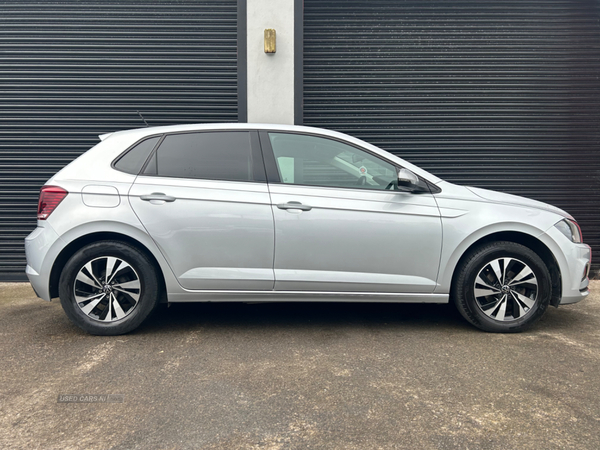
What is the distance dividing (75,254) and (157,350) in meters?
1.02

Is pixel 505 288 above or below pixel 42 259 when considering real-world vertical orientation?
below

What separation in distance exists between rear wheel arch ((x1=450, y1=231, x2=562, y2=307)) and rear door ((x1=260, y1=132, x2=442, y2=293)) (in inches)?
11.0

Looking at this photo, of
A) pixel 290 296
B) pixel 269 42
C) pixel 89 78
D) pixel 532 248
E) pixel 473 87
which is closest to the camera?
pixel 290 296

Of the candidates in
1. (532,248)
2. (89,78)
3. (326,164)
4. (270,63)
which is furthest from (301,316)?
(89,78)

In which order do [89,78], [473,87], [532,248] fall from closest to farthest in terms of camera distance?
[532,248], [89,78], [473,87]

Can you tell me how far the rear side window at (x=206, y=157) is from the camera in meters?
3.88

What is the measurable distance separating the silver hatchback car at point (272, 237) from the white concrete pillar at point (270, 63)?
8.50 ft

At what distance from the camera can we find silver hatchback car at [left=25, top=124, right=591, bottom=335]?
375 cm

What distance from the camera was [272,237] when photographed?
3752mm

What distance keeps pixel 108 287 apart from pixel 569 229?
3809 mm

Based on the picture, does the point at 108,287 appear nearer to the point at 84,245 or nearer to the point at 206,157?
the point at 84,245

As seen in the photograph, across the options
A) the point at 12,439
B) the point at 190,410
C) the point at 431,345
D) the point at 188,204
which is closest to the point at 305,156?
the point at 188,204

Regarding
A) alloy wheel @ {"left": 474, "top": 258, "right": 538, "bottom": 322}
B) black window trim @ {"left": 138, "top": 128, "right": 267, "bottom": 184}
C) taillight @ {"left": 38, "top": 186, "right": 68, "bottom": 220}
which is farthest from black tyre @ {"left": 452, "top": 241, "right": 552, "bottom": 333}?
taillight @ {"left": 38, "top": 186, "right": 68, "bottom": 220}

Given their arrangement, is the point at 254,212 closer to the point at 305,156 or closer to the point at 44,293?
the point at 305,156
